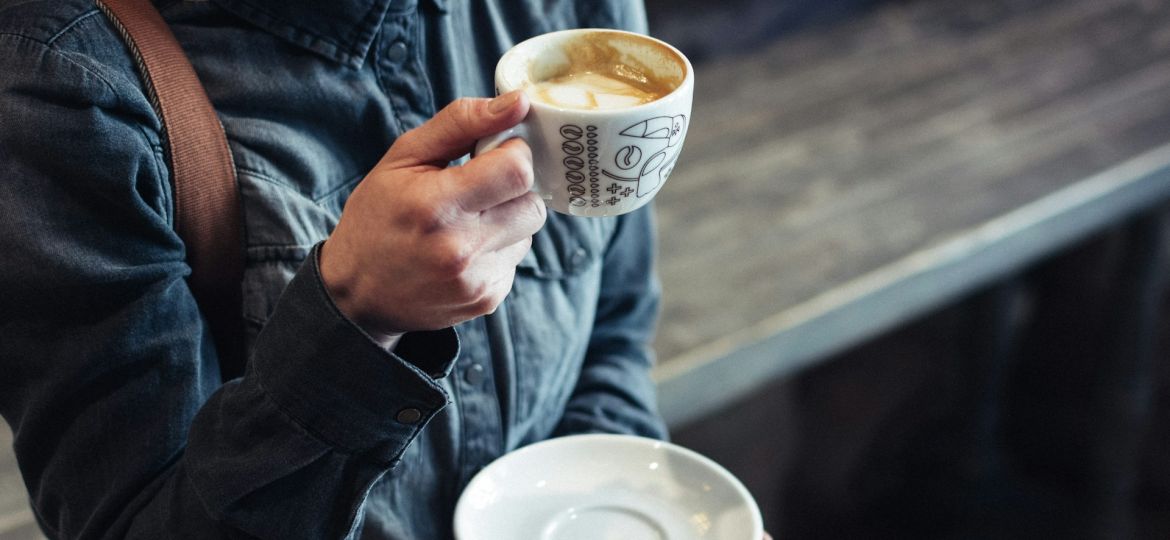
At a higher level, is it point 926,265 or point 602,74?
point 602,74

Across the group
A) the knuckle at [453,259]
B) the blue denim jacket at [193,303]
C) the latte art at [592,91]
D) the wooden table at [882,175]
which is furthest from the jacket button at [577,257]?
the wooden table at [882,175]

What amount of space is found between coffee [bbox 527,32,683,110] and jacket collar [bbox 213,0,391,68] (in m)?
0.14

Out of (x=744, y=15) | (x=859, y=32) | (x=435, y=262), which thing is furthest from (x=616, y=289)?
(x=859, y=32)

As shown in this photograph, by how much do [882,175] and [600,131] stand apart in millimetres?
1618

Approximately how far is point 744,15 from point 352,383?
89.3 inches

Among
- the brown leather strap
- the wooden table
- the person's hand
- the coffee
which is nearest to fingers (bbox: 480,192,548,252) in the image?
the person's hand

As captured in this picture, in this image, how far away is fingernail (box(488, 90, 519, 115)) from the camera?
61cm

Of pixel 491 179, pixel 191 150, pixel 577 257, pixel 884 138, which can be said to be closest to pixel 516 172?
pixel 491 179

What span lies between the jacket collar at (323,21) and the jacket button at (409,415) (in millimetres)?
261

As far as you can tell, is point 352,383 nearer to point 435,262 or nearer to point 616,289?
point 435,262

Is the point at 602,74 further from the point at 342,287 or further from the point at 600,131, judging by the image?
the point at 342,287

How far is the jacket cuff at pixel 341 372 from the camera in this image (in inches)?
25.6

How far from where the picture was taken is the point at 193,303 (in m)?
0.73

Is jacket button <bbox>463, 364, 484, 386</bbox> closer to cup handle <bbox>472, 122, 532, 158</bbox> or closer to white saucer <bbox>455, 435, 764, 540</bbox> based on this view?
white saucer <bbox>455, 435, 764, 540</bbox>
